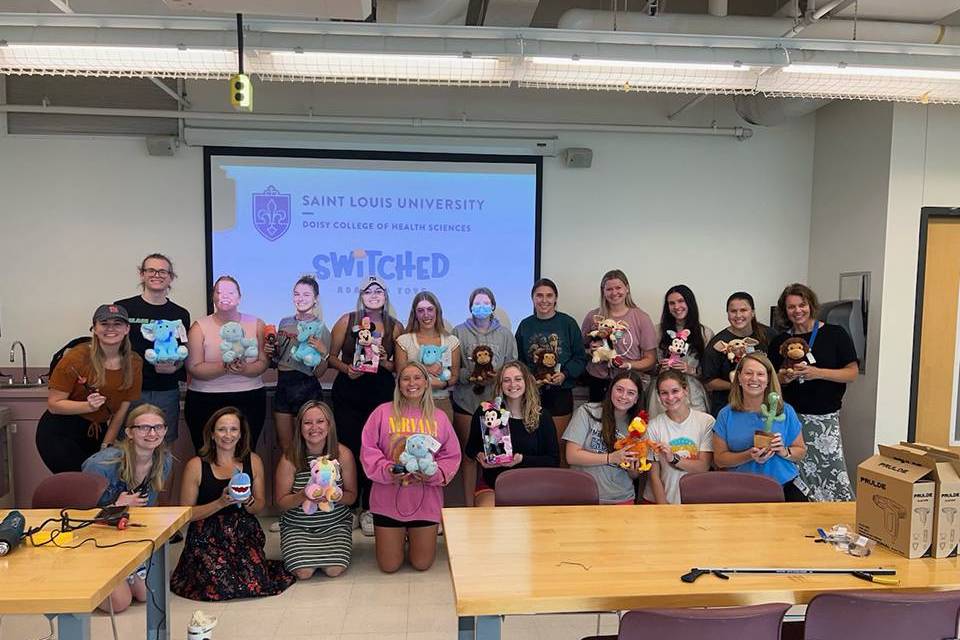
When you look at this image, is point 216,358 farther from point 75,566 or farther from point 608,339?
point 608,339

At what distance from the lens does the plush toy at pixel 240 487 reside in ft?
10.1

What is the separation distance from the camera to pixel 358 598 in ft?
11.3

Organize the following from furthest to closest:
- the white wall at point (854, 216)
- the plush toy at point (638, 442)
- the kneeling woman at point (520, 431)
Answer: the white wall at point (854, 216), the kneeling woman at point (520, 431), the plush toy at point (638, 442)

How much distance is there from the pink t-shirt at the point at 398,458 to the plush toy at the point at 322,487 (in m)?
0.20

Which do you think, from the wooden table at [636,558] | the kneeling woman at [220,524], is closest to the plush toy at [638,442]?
the wooden table at [636,558]

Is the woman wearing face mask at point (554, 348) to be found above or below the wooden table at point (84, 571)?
above

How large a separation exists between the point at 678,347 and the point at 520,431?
1322mm

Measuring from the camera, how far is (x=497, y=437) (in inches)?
141

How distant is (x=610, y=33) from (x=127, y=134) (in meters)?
4.11

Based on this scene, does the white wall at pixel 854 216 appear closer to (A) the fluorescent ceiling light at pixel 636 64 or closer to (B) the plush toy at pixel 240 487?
(A) the fluorescent ceiling light at pixel 636 64

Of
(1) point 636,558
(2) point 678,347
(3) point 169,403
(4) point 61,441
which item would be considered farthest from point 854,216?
(4) point 61,441

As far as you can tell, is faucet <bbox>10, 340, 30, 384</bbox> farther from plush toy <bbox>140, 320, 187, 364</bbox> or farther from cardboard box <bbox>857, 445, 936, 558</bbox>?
cardboard box <bbox>857, 445, 936, 558</bbox>

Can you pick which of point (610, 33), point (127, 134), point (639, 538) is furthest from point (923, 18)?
point (127, 134)

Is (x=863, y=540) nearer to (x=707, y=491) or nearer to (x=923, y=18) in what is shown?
(x=707, y=491)
